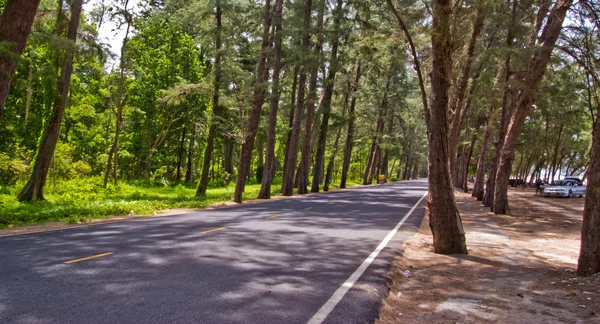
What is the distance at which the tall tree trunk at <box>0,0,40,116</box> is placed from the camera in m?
8.98

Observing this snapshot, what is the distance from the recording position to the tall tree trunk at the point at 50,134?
58.0ft

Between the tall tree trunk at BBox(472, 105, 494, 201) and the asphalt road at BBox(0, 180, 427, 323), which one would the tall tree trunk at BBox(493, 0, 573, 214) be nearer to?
the tall tree trunk at BBox(472, 105, 494, 201)

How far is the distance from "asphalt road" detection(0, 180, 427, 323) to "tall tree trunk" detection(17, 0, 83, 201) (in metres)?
9.04

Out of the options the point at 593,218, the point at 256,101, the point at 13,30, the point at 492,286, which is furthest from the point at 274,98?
the point at 593,218

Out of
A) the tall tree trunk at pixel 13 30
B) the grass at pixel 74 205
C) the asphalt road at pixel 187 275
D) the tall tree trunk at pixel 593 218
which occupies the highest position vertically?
the tall tree trunk at pixel 13 30

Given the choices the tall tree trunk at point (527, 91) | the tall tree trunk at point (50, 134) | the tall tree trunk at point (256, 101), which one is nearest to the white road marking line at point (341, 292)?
the tall tree trunk at point (527, 91)

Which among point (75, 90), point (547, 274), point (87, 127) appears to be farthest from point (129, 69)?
point (547, 274)

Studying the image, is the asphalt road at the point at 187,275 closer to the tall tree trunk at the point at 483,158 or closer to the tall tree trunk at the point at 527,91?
the tall tree trunk at the point at 527,91

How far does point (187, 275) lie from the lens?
6031 mm

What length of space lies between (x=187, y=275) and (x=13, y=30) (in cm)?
696

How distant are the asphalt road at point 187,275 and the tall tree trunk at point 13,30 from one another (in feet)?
11.5

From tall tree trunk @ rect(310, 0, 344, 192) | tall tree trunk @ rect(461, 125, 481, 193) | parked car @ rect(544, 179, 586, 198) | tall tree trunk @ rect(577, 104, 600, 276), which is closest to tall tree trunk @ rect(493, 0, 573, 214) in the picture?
tall tree trunk @ rect(577, 104, 600, 276)

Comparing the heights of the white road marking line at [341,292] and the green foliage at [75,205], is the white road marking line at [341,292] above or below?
above

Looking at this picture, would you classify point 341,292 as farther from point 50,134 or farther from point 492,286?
point 50,134
